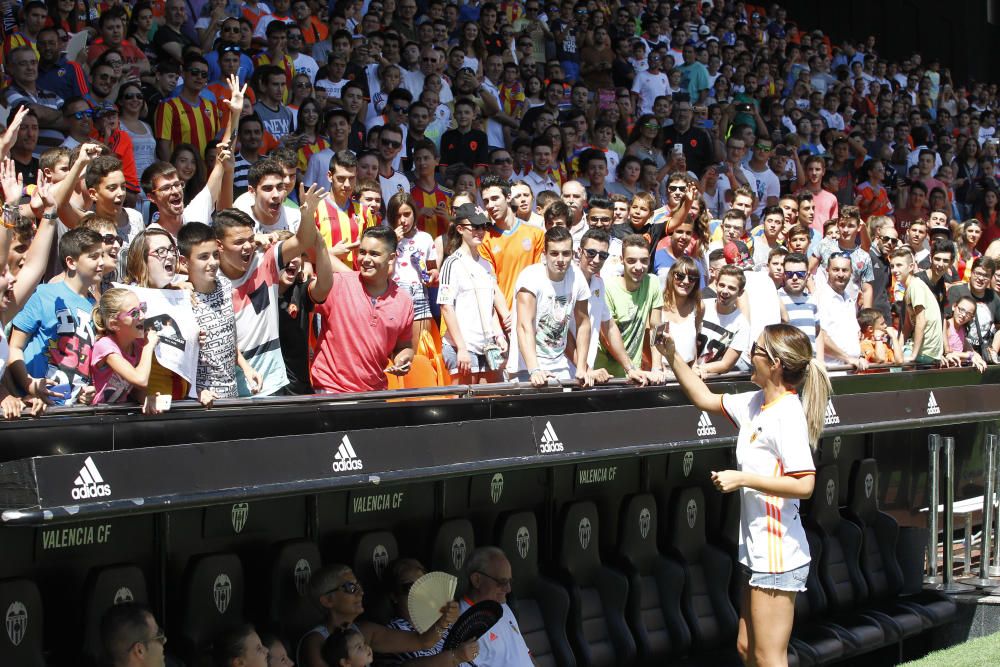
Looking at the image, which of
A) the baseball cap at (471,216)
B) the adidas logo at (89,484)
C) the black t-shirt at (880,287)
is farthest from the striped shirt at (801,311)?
the adidas logo at (89,484)

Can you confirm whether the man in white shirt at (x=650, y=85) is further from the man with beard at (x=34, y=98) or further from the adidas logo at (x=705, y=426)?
the adidas logo at (x=705, y=426)

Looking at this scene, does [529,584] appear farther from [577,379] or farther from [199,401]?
[199,401]

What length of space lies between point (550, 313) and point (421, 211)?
294 centimetres

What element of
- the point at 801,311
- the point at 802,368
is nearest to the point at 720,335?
the point at 801,311

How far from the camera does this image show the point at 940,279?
11219 mm

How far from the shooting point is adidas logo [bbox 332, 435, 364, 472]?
5332 mm

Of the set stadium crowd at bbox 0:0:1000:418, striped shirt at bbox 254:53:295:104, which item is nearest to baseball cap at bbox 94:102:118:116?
stadium crowd at bbox 0:0:1000:418

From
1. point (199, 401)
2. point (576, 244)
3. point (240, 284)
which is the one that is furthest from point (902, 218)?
point (199, 401)

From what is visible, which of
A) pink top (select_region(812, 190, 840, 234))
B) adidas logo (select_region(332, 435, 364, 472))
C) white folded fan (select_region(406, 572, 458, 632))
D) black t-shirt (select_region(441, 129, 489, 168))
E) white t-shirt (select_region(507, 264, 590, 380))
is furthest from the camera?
pink top (select_region(812, 190, 840, 234))

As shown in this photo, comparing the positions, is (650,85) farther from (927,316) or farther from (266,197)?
(266,197)

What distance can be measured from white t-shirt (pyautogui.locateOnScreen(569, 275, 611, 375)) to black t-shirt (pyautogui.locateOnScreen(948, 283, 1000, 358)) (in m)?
4.27

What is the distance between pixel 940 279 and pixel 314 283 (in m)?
6.36

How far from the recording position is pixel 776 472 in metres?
5.84

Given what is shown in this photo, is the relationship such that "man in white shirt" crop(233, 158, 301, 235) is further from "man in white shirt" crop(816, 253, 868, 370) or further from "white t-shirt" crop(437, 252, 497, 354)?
"man in white shirt" crop(816, 253, 868, 370)
